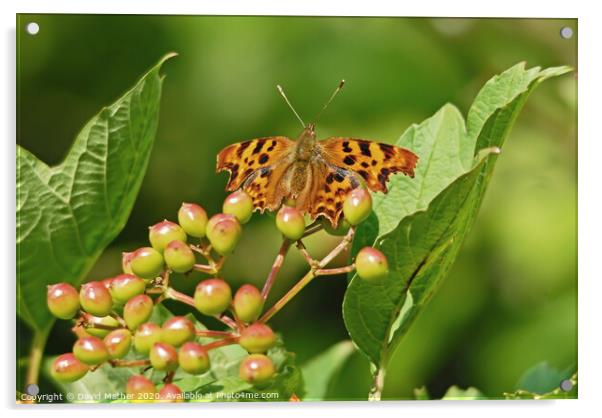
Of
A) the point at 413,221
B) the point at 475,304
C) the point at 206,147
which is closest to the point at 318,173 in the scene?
the point at 413,221

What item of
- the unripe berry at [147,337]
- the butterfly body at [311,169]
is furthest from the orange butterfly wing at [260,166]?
the unripe berry at [147,337]

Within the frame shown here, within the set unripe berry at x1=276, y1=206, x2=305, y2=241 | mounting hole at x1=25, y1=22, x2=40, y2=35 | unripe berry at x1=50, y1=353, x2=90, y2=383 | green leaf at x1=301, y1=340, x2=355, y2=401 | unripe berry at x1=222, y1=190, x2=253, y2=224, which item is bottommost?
green leaf at x1=301, y1=340, x2=355, y2=401

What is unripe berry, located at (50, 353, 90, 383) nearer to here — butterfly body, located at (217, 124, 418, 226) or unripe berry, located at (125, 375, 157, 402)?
unripe berry, located at (125, 375, 157, 402)

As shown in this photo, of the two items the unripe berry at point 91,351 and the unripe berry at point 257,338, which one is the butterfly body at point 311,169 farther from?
the unripe berry at point 91,351

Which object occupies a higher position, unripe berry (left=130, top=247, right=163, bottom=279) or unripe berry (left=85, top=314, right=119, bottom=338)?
unripe berry (left=130, top=247, right=163, bottom=279)

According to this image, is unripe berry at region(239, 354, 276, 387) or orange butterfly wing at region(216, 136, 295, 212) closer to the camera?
unripe berry at region(239, 354, 276, 387)

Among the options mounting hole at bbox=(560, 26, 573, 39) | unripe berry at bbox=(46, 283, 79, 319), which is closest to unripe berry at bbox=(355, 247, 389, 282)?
unripe berry at bbox=(46, 283, 79, 319)
